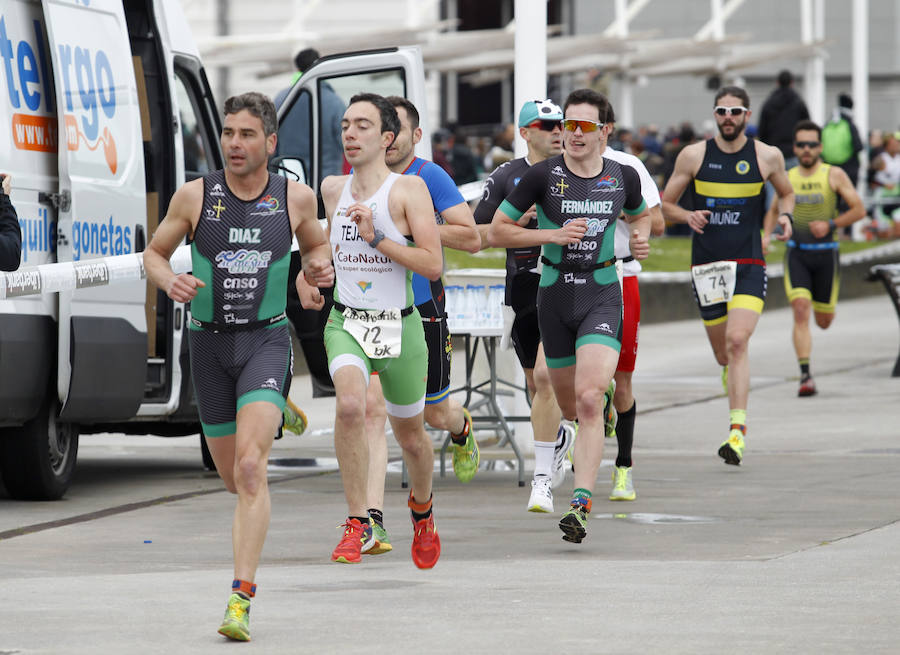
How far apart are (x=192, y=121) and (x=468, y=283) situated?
192 centimetres

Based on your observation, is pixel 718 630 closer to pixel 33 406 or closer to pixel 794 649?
pixel 794 649

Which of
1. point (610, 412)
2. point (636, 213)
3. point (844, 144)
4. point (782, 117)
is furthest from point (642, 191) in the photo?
point (844, 144)

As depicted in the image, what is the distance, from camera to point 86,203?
9.70 meters

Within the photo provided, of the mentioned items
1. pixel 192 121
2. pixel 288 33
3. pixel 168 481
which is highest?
pixel 288 33

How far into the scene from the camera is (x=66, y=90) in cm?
962

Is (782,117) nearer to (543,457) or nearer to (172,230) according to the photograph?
(543,457)

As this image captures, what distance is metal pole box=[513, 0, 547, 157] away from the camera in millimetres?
11891

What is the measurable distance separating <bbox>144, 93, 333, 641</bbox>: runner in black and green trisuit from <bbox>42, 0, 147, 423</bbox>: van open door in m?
2.63

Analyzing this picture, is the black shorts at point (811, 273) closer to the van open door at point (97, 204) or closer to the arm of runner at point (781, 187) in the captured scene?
the arm of runner at point (781, 187)

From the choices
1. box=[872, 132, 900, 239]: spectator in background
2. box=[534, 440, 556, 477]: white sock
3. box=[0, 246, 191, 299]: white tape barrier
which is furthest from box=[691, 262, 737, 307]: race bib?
box=[872, 132, 900, 239]: spectator in background

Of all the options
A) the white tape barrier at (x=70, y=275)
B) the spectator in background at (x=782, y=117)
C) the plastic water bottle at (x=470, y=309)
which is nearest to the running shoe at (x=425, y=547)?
the white tape barrier at (x=70, y=275)

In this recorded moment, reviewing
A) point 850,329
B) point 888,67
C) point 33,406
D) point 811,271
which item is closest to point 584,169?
point 33,406

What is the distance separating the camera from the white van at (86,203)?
9422 millimetres

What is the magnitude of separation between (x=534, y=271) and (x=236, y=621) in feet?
13.7
